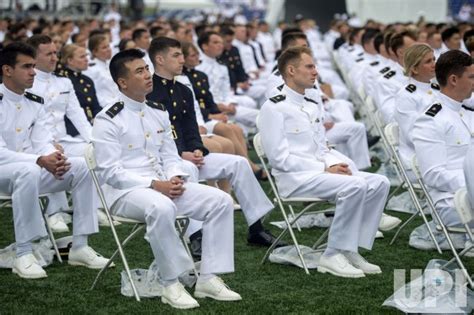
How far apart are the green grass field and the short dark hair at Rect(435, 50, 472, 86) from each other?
1484 mm

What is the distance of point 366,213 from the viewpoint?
7.66 metres

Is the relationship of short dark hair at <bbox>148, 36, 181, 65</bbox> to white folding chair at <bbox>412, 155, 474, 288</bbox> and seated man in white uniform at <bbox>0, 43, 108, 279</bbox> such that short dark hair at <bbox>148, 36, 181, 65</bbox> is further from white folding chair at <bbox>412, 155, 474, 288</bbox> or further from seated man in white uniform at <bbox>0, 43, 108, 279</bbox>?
white folding chair at <bbox>412, 155, 474, 288</bbox>

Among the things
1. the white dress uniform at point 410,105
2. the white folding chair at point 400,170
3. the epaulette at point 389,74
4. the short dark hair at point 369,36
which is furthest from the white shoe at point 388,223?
the short dark hair at point 369,36

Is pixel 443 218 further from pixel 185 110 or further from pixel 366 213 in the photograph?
pixel 185 110

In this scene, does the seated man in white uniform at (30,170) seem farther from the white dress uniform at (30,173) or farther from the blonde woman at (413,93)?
the blonde woman at (413,93)

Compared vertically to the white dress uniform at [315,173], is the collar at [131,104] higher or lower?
higher

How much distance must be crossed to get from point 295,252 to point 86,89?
140 inches

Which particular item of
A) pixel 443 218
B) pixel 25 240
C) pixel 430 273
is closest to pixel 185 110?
pixel 25 240

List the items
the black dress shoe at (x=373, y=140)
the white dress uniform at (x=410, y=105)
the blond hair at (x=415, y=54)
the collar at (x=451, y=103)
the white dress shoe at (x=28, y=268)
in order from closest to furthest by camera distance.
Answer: the white dress shoe at (x=28, y=268), the collar at (x=451, y=103), the blond hair at (x=415, y=54), the white dress uniform at (x=410, y=105), the black dress shoe at (x=373, y=140)

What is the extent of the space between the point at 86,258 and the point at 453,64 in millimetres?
3148

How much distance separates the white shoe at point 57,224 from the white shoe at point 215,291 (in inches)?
105

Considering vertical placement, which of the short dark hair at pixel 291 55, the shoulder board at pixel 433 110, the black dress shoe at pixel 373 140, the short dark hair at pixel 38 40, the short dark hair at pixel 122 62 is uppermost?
the short dark hair at pixel 122 62

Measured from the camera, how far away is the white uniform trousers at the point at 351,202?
7496mm

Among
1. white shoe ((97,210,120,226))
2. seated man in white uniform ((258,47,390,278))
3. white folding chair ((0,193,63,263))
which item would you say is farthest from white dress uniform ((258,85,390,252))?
white shoe ((97,210,120,226))
